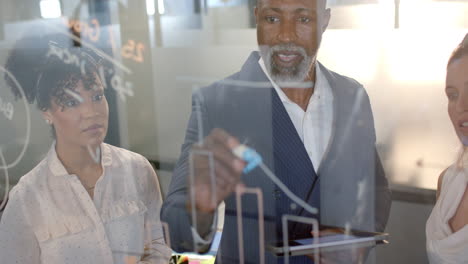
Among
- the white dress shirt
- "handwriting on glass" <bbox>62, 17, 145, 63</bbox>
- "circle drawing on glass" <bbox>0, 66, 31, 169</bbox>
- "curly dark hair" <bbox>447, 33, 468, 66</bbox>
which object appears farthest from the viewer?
"circle drawing on glass" <bbox>0, 66, 31, 169</bbox>

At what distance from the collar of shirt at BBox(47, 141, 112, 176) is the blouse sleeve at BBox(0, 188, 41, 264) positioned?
0.10m

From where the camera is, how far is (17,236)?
3.60 ft

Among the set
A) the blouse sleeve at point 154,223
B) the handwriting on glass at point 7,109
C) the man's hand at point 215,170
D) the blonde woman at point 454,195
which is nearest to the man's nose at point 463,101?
the blonde woman at point 454,195

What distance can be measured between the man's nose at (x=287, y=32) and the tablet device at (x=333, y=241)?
1.10 feet

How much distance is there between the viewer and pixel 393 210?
2.91 ft

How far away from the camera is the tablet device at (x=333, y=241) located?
3.01ft

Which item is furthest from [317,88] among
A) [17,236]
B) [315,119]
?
[17,236]

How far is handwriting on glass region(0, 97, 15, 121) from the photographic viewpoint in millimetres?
1165

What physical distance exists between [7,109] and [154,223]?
0.44m

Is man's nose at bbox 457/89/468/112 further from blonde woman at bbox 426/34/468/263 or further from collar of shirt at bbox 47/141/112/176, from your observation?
collar of shirt at bbox 47/141/112/176

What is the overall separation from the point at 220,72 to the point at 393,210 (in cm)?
39

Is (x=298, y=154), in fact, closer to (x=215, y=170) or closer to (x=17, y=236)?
(x=215, y=170)

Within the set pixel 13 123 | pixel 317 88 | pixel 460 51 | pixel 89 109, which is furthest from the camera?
pixel 13 123

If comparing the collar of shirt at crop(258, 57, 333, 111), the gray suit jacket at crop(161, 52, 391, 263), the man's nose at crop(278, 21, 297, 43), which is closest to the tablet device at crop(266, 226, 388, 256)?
the gray suit jacket at crop(161, 52, 391, 263)
